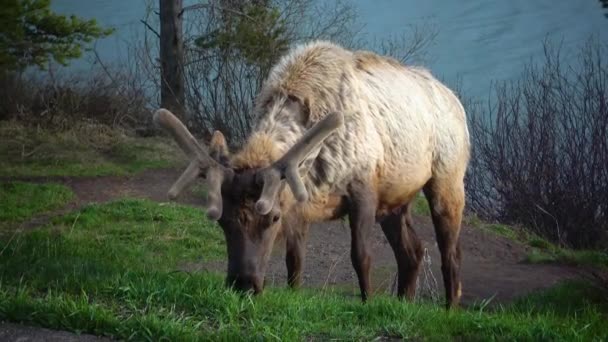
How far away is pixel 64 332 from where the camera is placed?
208 inches

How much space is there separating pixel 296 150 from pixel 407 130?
2115 mm

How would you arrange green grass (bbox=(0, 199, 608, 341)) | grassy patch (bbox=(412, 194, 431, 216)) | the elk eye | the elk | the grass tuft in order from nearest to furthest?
green grass (bbox=(0, 199, 608, 341)), the elk, the elk eye, the grass tuft, grassy patch (bbox=(412, 194, 431, 216))

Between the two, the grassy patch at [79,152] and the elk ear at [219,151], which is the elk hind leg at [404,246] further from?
the grassy patch at [79,152]

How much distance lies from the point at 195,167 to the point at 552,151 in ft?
38.8

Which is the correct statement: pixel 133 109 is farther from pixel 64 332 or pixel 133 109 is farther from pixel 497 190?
pixel 64 332

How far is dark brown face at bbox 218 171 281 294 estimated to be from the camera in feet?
21.0

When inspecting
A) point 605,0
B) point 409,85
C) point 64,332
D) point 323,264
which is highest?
point 605,0

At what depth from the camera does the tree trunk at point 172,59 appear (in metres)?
17.8

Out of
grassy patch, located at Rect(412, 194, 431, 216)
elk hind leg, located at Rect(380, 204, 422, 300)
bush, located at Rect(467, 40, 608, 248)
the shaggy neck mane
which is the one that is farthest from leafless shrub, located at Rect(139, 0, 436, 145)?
the shaggy neck mane

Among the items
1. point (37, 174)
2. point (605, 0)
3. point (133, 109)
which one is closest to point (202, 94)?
point (133, 109)

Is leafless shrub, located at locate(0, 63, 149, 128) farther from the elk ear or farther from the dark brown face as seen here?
the dark brown face

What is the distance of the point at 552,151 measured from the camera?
56.9 feet

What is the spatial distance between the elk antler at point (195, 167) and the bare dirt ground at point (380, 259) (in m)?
1.21

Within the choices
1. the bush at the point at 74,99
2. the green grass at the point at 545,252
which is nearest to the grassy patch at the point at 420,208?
the green grass at the point at 545,252
